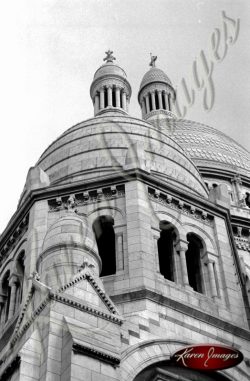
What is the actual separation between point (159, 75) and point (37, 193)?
35.8 m

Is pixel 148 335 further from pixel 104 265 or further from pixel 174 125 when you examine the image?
pixel 174 125

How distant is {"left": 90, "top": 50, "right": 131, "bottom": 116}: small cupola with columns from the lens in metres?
42.4

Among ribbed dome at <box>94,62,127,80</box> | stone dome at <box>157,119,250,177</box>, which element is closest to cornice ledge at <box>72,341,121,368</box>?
ribbed dome at <box>94,62,127,80</box>

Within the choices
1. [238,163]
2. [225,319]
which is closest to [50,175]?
[225,319]

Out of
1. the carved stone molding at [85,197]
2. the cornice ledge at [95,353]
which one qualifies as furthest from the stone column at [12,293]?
the cornice ledge at [95,353]

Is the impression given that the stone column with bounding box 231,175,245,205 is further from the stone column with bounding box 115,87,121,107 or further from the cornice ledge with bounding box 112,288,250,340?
the cornice ledge with bounding box 112,288,250,340

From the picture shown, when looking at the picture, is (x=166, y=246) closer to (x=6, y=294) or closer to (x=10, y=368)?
(x=6, y=294)

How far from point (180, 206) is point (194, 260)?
1.85m

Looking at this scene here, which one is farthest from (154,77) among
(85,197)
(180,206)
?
(85,197)

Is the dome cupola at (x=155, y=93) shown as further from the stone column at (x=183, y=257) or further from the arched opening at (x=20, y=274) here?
the stone column at (x=183, y=257)

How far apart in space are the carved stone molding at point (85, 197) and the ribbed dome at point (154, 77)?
35008 mm

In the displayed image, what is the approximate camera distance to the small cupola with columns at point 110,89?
139 feet

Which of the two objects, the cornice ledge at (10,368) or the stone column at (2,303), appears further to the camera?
the stone column at (2,303)

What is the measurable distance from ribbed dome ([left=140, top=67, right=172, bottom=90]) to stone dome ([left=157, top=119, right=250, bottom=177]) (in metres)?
3.64
